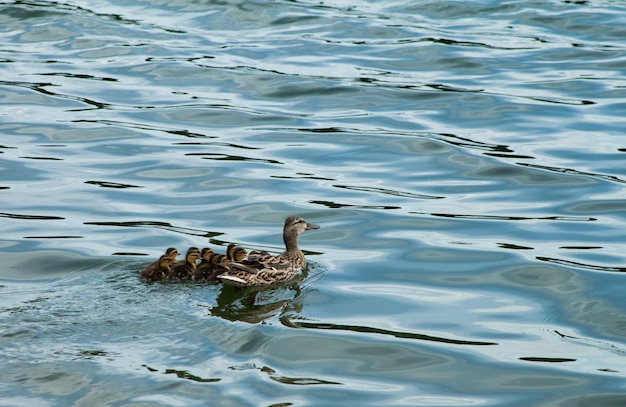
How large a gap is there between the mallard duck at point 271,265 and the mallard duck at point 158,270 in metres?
0.50

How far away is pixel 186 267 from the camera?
10.4m

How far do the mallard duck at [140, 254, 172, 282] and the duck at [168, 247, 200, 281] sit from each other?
51 millimetres

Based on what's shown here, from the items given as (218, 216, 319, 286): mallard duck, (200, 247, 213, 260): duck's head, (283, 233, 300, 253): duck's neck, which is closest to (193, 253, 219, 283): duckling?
(200, 247, 213, 260): duck's head

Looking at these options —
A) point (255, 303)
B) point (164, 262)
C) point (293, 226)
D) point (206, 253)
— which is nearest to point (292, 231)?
point (293, 226)

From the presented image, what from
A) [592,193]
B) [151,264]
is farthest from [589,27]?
[151,264]

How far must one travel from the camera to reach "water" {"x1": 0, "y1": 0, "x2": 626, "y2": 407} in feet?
27.9

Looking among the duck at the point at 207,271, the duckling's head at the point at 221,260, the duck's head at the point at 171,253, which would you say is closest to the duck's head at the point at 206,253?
the duck at the point at 207,271

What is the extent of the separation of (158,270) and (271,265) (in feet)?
3.32

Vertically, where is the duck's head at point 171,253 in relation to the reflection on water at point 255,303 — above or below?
above

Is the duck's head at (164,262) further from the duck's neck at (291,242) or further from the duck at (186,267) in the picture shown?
the duck's neck at (291,242)

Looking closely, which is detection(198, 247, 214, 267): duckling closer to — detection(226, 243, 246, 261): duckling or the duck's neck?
detection(226, 243, 246, 261): duckling

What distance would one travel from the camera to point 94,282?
34.2ft

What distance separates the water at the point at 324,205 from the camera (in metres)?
8.52

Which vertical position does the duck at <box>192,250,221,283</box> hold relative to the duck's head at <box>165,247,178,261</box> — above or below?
below
